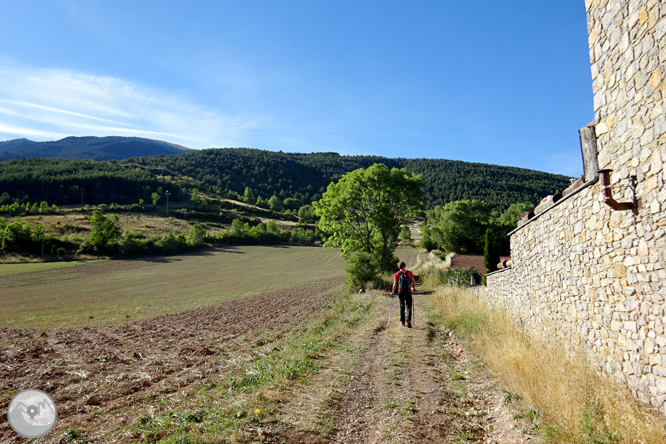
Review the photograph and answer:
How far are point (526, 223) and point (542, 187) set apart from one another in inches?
4802

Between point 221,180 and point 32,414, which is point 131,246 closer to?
point 32,414

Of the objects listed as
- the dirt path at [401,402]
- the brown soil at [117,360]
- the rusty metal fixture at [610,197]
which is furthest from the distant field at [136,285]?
the rusty metal fixture at [610,197]

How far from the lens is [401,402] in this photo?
17.6 ft

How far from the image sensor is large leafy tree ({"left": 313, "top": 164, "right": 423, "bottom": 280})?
28.9 m

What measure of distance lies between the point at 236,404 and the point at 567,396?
172 inches

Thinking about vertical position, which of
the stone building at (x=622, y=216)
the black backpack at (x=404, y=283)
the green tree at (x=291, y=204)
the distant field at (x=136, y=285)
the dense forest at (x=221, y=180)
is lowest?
the distant field at (x=136, y=285)

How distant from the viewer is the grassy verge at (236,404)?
4.35 meters

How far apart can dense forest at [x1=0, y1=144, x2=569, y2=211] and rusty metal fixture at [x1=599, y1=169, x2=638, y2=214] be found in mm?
100364

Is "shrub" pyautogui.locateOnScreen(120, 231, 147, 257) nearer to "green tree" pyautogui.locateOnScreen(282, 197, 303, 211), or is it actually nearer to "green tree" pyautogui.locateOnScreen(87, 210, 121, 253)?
"green tree" pyautogui.locateOnScreen(87, 210, 121, 253)

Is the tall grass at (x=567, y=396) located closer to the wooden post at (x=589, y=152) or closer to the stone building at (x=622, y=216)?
the stone building at (x=622, y=216)

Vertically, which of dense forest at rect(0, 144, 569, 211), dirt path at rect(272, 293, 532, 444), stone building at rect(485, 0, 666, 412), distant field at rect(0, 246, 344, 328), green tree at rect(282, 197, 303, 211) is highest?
dense forest at rect(0, 144, 569, 211)

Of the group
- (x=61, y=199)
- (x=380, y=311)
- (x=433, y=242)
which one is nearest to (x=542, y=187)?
(x=433, y=242)

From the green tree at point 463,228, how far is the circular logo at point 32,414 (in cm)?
4833

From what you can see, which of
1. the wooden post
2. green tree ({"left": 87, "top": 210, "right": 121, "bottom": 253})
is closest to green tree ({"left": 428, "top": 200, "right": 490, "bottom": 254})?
the wooden post
